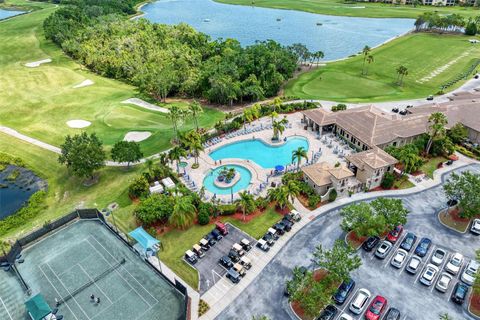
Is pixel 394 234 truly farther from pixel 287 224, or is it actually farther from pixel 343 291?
pixel 287 224

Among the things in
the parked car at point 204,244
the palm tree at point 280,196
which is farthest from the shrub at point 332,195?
the parked car at point 204,244

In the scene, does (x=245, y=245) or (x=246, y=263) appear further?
(x=245, y=245)

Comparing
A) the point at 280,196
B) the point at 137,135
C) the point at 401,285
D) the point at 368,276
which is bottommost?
the point at 401,285

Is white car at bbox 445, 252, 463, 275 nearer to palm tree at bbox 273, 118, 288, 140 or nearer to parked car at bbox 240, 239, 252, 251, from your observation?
parked car at bbox 240, 239, 252, 251

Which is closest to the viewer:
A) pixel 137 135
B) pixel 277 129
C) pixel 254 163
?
pixel 254 163

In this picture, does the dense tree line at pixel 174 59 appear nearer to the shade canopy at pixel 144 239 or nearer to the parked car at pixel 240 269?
the shade canopy at pixel 144 239

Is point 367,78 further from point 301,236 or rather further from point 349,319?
point 349,319

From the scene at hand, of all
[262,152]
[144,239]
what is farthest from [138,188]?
[262,152]

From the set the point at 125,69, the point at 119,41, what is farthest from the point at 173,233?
the point at 119,41
